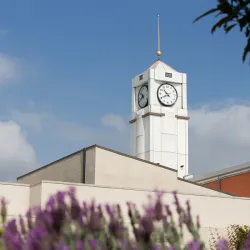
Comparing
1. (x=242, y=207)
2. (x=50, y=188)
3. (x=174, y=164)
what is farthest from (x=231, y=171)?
(x=174, y=164)

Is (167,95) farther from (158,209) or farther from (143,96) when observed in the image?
(158,209)

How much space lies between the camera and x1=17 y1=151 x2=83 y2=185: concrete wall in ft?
93.7

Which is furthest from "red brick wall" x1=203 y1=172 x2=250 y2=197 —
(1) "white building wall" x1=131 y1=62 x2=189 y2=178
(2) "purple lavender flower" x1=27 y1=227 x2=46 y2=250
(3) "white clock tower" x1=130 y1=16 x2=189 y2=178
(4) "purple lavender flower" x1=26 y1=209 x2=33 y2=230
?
(3) "white clock tower" x1=130 y1=16 x2=189 y2=178

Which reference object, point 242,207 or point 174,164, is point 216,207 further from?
point 174,164

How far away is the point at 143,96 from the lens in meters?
84.0

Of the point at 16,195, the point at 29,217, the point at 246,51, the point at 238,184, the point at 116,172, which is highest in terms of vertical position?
the point at 238,184

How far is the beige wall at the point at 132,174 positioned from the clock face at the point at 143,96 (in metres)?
53.4

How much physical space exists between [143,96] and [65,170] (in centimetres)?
5453

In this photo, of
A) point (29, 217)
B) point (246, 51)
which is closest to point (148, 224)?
point (29, 217)

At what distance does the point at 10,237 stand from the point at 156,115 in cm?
7981

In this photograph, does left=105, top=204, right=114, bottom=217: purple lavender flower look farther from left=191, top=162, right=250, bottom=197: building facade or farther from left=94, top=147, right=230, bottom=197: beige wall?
left=191, top=162, right=250, bottom=197: building facade

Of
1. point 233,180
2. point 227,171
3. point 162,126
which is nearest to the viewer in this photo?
point 233,180

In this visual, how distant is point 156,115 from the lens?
272 feet

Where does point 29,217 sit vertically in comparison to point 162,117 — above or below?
below
